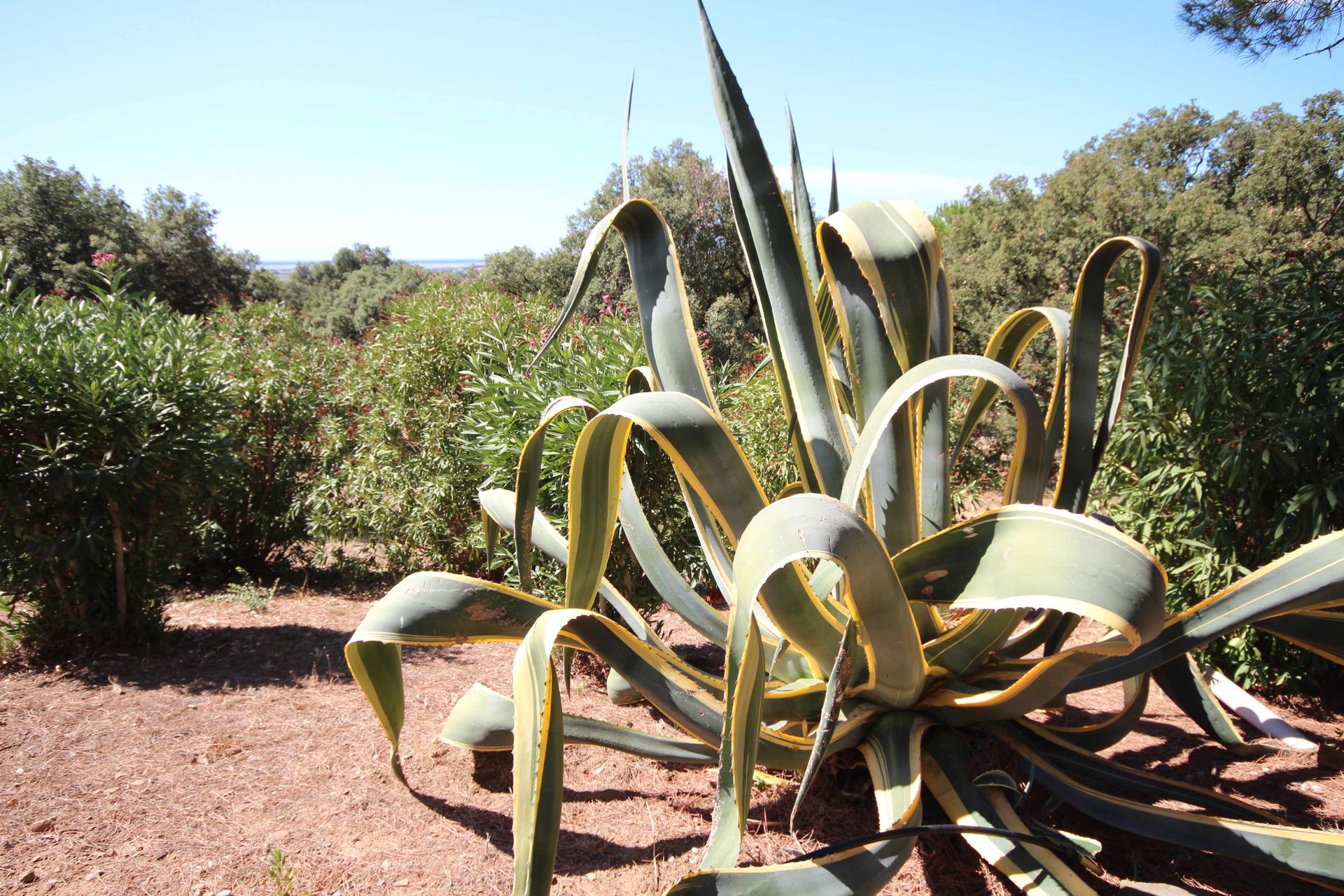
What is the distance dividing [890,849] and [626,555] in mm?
2001

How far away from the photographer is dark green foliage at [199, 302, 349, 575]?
5.46 m

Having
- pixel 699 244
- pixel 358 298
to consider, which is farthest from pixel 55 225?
pixel 699 244

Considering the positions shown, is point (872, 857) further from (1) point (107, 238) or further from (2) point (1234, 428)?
(1) point (107, 238)

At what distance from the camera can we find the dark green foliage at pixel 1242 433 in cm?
278

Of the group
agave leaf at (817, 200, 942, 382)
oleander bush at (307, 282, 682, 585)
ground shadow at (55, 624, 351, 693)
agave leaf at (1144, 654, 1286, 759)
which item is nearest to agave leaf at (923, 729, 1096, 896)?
agave leaf at (1144, 654, 1286, 759)

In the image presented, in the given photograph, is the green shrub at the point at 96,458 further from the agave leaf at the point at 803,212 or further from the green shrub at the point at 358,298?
the green shrub at the point at 358,298

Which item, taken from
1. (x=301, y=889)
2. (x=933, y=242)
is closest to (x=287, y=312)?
(x=301, y=889)

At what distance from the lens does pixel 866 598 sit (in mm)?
1419

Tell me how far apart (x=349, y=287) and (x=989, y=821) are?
1254 inches

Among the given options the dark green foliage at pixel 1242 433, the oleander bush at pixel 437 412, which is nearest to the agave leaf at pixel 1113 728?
the dark green foliage at pixel 1242 433

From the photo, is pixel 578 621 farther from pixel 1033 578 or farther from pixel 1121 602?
pixel 1121 602

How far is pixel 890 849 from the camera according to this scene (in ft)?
4.87

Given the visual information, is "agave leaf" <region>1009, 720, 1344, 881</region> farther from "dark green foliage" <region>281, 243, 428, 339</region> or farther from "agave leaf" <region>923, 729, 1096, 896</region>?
"dark green foliage" <region>281, 243, 428, 339</region>

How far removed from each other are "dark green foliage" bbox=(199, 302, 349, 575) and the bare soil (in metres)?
2.46
